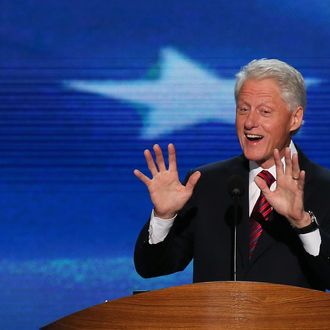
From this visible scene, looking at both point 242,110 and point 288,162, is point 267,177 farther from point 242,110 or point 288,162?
point 288,162

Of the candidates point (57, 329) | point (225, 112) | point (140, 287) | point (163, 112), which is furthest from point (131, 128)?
point (57, 329)

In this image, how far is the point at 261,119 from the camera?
102 inches

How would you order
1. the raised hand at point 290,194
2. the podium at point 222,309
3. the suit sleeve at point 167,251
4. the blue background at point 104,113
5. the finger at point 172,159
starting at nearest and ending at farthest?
the podium at point 222,309, the raised hand at point 290,194, the finger at point 172,159, the suit sleeve at point 167,251, the blue background at point 104,113

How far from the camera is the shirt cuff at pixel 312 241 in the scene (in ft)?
7.47

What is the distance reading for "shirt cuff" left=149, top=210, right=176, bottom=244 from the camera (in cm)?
246

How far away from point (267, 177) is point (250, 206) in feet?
0.31

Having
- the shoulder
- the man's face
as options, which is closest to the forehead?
the man's face

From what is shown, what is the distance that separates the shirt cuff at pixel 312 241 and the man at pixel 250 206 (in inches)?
0.9

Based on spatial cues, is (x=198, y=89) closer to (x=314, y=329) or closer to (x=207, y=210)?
(x=207, y=210)

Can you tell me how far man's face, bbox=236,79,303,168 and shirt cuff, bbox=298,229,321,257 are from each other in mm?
368

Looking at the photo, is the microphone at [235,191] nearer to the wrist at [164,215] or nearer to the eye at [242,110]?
the wrist at [164,215]

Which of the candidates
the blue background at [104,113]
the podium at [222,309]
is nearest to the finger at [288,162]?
the podium at [222,309]

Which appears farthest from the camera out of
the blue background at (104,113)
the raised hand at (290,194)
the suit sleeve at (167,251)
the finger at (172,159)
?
the blue background at (104,113)

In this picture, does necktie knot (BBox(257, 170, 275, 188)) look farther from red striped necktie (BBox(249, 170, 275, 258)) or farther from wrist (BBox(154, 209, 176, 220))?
wrist (BBox(154, 209, 176, 220))
